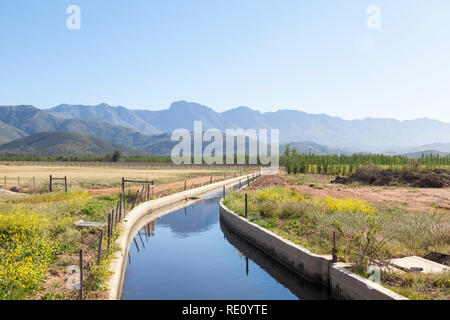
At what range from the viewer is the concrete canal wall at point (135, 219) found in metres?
9.80

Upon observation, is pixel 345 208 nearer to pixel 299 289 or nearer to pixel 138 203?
pixel 299 289

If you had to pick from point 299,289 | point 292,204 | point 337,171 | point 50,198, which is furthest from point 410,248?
point 337,171

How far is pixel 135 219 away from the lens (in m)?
19.4

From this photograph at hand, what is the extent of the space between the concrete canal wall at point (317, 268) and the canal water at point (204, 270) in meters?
0.26

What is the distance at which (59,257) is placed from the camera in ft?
34.9

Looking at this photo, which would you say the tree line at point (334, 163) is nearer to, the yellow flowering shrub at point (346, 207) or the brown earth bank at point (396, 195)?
the brown earth bank at point (396, 195)

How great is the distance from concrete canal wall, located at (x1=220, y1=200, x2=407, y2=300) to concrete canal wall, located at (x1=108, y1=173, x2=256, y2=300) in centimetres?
507

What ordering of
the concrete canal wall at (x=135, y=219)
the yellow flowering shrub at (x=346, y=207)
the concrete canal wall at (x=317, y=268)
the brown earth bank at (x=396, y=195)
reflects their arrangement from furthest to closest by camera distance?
the brown earth bank at (x=396, y=195), the yellow flowering shrub at (x=346, y=207), the concrete canal wall at (x=135, y=219), the concrete canal wall at (x=317, y=268)

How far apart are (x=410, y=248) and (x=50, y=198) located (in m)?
19.9

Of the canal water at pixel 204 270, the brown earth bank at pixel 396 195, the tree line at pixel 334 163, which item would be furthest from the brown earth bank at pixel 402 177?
the canal water at pixel 204 270

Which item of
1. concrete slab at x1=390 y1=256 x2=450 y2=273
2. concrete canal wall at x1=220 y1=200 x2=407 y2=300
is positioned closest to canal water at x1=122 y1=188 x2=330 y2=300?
concrete canal wall at x1=220 y1=200 x2=407 y2=300

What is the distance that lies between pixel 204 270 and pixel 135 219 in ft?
24.4

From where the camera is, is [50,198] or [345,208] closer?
[345,208]
